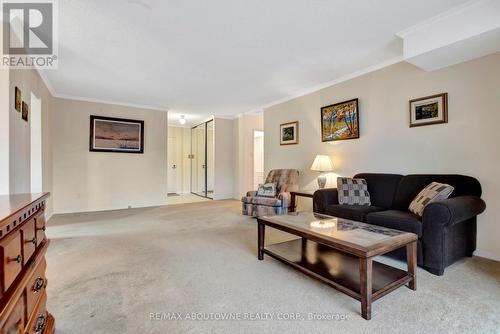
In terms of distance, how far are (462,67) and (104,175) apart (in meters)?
6.10

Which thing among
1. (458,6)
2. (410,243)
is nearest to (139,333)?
(410,243)

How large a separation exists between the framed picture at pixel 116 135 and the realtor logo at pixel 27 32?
2.11m

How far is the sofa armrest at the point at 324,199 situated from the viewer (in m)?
3.25

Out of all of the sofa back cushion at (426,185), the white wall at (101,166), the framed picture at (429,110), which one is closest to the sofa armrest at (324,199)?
the sofa back cushion at (426,185)

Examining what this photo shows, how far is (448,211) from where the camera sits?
208 cm

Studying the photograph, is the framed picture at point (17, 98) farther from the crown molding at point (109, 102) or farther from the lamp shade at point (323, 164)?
the lamp shade at point (323, 164)

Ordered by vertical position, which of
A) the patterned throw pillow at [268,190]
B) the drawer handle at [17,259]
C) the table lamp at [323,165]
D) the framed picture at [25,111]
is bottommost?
the patterned throw pillow at [268,190]

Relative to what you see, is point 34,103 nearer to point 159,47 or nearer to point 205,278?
point 159,47

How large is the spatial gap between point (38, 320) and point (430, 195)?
312 cm

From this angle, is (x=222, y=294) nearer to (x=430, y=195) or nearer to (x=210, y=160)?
(x=430, y=195)

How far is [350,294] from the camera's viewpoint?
1661 mm

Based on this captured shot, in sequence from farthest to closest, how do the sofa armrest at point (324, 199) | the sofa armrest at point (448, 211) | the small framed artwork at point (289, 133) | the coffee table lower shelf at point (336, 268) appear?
the small framed artwork at point (289, 133), the sofa armrest at point (324, 199), the sofa armrest at point (448, 211), the coffee table lower shelf at point (336, 268)

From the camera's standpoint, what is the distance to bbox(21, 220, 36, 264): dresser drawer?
3.43 ft

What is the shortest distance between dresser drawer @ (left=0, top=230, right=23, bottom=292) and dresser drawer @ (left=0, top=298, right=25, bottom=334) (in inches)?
4.3
